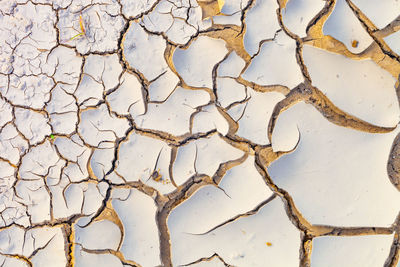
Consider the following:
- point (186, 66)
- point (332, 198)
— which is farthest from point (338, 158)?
point (186, 66)

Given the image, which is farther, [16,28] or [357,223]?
[16,28]

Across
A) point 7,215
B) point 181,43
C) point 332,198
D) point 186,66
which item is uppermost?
point 181,43

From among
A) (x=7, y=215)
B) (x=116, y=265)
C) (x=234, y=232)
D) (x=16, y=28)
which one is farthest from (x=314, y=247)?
(x=16, y=28)

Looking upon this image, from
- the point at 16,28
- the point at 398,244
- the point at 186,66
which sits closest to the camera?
the point at 398,244

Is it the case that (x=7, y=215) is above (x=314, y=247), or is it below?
above

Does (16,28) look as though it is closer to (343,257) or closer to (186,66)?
(186,66)

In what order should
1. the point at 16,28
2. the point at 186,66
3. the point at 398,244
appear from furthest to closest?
the point at 16,28, the point at 186,66, the point at 398,244

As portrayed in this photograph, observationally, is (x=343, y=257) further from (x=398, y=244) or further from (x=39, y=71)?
(x=39, y=71)
